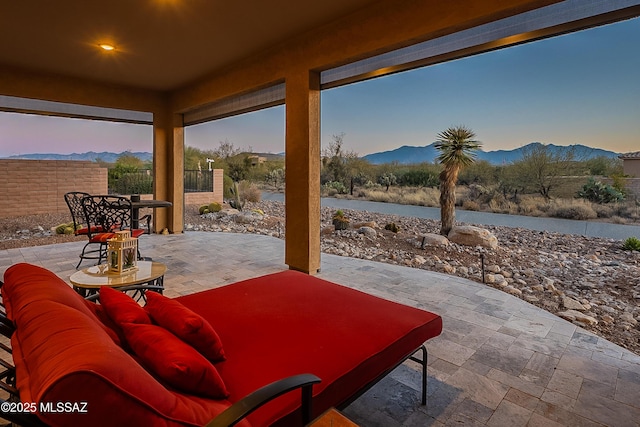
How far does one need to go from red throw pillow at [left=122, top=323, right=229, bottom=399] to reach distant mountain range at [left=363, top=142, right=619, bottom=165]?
3976mm

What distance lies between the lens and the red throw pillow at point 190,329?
1396mm

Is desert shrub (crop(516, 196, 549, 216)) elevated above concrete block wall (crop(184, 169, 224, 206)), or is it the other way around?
concrete block wall (crop(184, 169, 224, 206))

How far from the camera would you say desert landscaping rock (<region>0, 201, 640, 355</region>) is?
10.7 feet

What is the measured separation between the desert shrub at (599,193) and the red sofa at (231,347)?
8.50ft

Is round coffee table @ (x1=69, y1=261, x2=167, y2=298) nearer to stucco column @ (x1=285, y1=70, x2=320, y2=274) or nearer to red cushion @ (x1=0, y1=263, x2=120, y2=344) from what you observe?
red cushion @ (x1=0, y1=263, x2=120, y2=344)

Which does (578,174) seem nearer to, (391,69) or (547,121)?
(547,121)

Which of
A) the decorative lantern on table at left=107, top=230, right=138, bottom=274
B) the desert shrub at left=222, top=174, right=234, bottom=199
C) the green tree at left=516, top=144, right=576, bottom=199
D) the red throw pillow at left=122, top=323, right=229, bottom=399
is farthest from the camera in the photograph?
the desert shrub at left=222, top=174, right=234, bottom=199

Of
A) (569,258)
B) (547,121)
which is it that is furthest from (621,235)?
(547,121)

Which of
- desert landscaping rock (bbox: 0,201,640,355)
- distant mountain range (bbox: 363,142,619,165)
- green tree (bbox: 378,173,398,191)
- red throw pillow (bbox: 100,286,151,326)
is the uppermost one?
distant mountain range (bbox: 363,142,619,165)

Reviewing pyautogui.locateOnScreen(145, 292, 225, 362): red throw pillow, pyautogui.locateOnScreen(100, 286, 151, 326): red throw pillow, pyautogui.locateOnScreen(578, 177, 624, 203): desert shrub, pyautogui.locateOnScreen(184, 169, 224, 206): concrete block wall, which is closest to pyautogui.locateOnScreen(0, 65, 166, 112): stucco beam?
pyautogui.locateOnScreen(184, 169, 224, 206): concrete block wall

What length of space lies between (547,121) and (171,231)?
681 centimetres

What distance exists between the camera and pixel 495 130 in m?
4.29

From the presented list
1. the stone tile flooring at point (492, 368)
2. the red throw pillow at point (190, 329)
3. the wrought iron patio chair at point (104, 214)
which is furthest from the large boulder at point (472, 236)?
the wrought iron patio chair at point (104, 214)

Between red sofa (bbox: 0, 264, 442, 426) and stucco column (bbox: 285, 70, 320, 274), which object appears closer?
red sofa (bbox: 0, 264, 442, 426)
